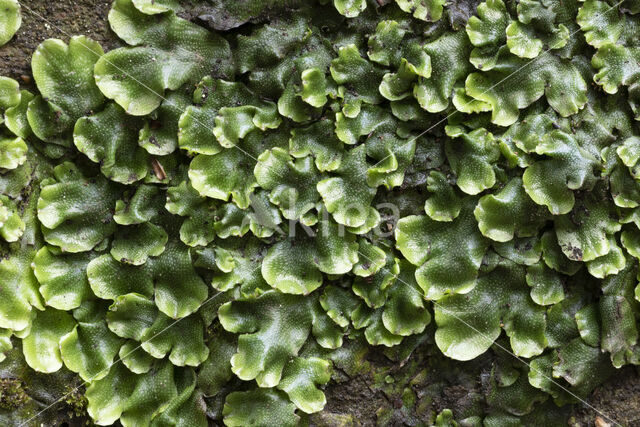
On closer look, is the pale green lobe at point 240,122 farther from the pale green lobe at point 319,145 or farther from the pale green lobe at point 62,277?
the pale green lobe at point 62,277

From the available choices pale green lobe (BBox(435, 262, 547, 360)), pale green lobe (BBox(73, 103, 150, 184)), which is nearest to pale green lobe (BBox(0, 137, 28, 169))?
pale green lobe (BBox(73, 103, 150, 184))

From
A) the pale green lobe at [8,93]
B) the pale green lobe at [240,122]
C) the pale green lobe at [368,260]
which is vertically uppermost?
the pale green lobe at [8,93]

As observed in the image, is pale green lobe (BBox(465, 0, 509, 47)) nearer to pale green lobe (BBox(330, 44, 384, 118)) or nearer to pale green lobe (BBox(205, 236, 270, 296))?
pale green lobe (BBox(330, 44, 384, 118))

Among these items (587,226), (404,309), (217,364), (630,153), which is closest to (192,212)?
(217,364)

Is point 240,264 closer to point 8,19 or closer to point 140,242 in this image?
point 140,242

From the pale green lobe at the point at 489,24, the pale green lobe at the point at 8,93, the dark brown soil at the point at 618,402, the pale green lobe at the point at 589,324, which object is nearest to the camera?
the pale green lobe at the point at 8,93
